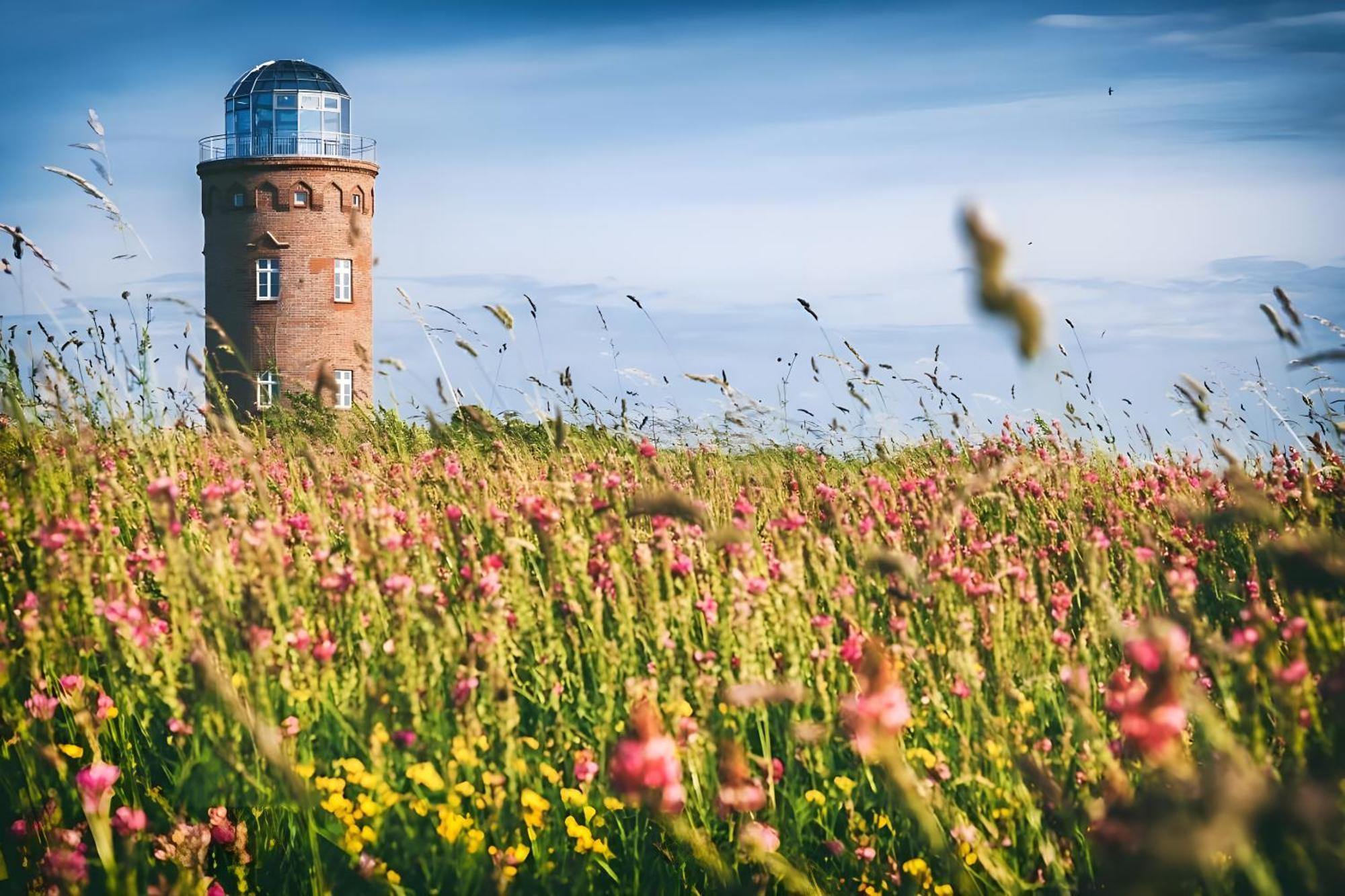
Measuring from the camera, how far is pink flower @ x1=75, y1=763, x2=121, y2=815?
7.70 ft

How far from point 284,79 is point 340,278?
21.5 feet

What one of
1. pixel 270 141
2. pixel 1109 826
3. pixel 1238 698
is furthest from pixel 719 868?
pixel 270 141

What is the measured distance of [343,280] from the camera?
32156mm

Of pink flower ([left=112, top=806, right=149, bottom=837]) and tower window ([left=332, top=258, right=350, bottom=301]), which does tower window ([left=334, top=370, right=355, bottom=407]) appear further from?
pink flower ([left=112, top=806, right=149, bottom=837])

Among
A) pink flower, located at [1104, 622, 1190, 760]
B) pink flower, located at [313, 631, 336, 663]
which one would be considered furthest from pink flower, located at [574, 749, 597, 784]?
pink flower, located at [1104, 622, 1190, 760]

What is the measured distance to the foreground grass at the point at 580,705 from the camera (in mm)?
2402

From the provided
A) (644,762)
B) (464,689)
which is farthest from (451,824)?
(644,762)

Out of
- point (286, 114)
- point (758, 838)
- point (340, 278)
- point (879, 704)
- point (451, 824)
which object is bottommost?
point (451, 824)

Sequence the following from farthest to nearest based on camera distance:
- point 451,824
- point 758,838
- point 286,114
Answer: point 286,114 → point 451,824 → point 758,838

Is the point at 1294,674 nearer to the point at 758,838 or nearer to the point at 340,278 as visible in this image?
the point at 758,838

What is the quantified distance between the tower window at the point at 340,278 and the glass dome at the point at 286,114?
338cm

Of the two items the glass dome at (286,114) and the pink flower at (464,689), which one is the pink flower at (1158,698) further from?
the glass dome at (286,114)

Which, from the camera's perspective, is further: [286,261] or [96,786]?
[286,261]

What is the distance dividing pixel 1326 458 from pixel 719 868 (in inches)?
170
